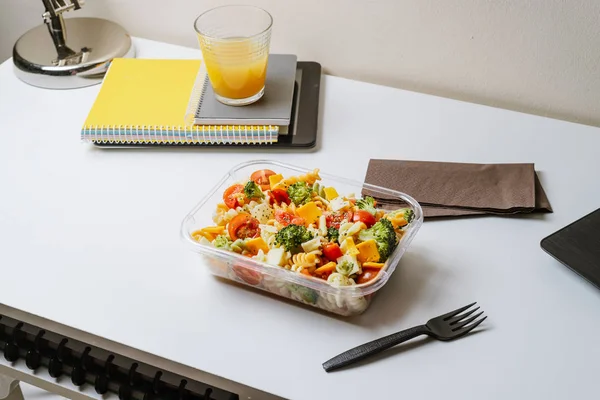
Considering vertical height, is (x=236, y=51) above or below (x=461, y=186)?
above

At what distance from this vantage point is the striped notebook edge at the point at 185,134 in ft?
3.86

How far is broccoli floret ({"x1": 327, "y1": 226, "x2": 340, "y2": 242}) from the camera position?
891 mm

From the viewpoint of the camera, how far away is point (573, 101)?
4.07 feet

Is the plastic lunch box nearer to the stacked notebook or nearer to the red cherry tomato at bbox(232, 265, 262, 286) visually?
the red cherry tomato at bbox(232, 265, 262, 286)

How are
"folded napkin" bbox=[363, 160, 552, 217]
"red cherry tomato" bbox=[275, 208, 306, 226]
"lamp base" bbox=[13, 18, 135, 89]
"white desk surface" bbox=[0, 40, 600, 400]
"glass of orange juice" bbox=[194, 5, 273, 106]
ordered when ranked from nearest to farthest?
"white desk surface" bbox=[0, 40, 600, 400] < "red cherry tomato" bbox=[275, 208, 306, 226] < "folded napkin" bbox=[363, 160, 552, 217] < "glass of orange juice" bbox=[194, 5, 273, 106] < "lamp base" bbox=[13, 18, 135, 89]

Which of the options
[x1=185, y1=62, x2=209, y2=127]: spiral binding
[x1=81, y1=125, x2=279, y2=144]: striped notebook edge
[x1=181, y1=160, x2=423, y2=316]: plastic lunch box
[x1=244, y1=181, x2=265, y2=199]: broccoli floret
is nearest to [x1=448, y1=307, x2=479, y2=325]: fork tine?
[x1=181, y1=160, x2=423, y2=316]: plastic lunch box

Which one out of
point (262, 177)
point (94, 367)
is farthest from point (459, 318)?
point (94, 367)

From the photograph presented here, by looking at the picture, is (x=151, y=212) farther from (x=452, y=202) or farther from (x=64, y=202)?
(x=452, y=202)

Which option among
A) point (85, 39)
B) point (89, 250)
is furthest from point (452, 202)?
point (85, 39)

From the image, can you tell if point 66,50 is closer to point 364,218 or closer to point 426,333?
point 364,218

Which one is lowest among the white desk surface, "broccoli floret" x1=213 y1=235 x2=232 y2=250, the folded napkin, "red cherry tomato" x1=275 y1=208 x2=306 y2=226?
the white desk surface

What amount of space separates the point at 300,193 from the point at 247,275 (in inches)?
5.7

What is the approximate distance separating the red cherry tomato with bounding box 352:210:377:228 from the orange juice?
393mm

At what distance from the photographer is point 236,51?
115 cm
